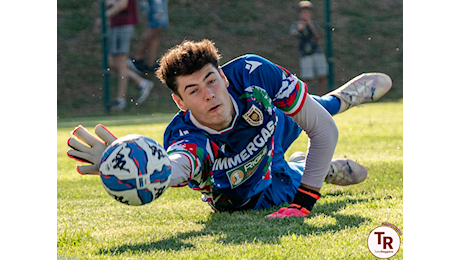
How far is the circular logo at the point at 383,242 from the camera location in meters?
2.36

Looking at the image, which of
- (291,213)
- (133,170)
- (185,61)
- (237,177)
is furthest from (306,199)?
(133,170)

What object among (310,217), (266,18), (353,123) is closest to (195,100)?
(310,217)

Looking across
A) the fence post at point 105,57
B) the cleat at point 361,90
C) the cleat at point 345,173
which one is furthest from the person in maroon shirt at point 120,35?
the cleat at point 345,173

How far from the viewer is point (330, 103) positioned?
406 centimetres

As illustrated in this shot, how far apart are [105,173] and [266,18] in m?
14.3

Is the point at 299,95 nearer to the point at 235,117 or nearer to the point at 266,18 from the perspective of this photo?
the point at 235,117

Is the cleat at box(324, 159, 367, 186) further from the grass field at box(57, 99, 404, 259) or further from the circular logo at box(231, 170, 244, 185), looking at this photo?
the circular logo at box(231, 170, 244, 185)

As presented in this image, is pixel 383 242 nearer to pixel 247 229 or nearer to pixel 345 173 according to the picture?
pixel 247 229

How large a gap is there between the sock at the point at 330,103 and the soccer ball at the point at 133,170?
1.87 m

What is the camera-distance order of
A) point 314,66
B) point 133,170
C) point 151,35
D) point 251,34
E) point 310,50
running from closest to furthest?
point 133,170 → point 314,66 → point 310,50 → point 151,35 → point 251,34

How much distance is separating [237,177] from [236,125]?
341mm

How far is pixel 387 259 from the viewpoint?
2285 millimetres

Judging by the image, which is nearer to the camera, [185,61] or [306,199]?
[185,61]

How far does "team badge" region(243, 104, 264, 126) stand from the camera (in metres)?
3.27
